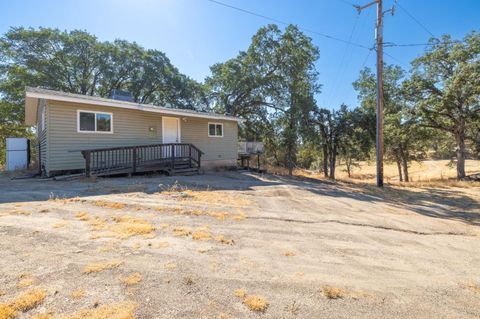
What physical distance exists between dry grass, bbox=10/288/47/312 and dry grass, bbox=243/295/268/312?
1.65 metres

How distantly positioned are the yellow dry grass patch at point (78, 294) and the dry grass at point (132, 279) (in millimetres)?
318

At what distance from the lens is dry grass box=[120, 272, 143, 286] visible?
2275 millimetres

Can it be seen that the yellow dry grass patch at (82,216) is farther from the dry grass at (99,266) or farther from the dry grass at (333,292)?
the dry grass at (333,292)

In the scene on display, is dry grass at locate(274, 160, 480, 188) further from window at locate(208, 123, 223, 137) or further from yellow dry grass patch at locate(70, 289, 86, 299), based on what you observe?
yellow dry grass patch at locate(70, 289, 86, 299)

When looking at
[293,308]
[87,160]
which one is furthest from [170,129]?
[293,308]

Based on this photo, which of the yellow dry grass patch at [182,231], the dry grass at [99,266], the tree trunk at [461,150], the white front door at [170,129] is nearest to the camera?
the dry grass at [99,266]

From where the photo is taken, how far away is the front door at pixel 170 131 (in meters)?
11.9

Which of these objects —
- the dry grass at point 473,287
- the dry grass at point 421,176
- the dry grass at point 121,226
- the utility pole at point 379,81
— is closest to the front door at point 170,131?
the dry grass at point 421,176

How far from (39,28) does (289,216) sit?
1028 inches

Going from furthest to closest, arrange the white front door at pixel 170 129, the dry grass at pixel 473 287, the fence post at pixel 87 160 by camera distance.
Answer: the white front door at pixel 170 129
the fence post at pixel 87 160
the dry grass at pixel 473 287

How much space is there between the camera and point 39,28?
20.3 m

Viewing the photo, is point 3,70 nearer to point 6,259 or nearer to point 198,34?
point 198,34

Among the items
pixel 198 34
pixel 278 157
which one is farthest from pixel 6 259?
pixel 278 157

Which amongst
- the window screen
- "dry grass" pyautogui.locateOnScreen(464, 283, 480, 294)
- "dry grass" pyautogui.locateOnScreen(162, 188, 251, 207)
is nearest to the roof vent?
the window screen
